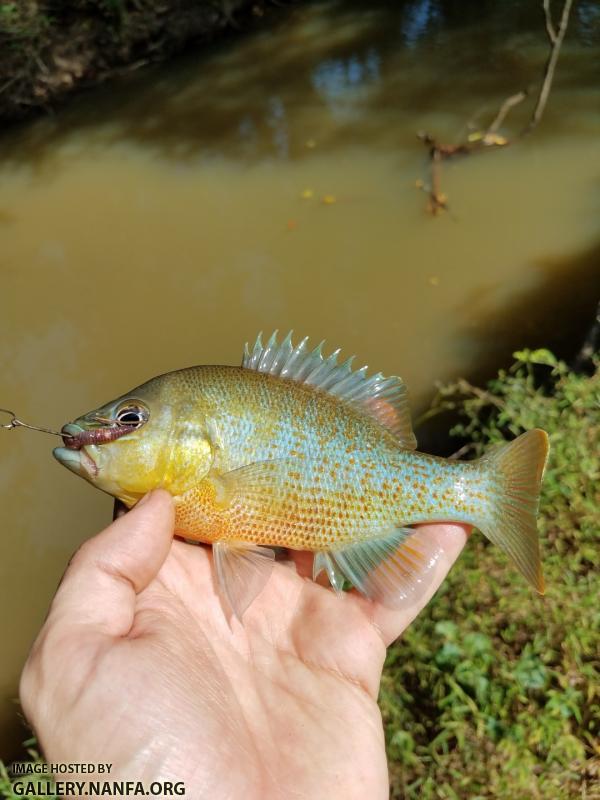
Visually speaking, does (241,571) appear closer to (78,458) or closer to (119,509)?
(119,509)

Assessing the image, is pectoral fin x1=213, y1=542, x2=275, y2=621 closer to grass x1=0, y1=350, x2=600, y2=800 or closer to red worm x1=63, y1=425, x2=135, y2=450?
red worm x1=63, y1=425, x2=135, y2=450

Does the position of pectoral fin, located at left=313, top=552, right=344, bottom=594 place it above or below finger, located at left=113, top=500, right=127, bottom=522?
below

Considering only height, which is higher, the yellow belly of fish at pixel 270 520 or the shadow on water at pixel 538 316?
the yellow belly of fish at pixel 270 520

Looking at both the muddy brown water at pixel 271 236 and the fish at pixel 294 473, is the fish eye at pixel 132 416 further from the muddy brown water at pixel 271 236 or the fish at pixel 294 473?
the muddy brown water at pixel 271 236

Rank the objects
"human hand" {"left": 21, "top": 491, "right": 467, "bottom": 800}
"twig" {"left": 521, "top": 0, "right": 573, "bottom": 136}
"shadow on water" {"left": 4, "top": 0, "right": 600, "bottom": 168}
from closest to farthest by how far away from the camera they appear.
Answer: "human hand" {"left": 21, "top": 491, "right": 467, "bottom": 800} < "twig" {"left": 521, "top": 0, "right": 573, "bottom": 136} < "shadow on water" {"left": 4, "top": 0, "right": 600, "bottom": 168}

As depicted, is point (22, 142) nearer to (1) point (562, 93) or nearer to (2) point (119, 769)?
(1) point (562, 93)

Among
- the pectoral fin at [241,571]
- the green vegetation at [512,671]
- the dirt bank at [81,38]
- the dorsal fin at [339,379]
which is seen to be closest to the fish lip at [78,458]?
the pectoral fin at [241,571]

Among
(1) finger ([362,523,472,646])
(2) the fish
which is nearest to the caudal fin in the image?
(2) the fish
